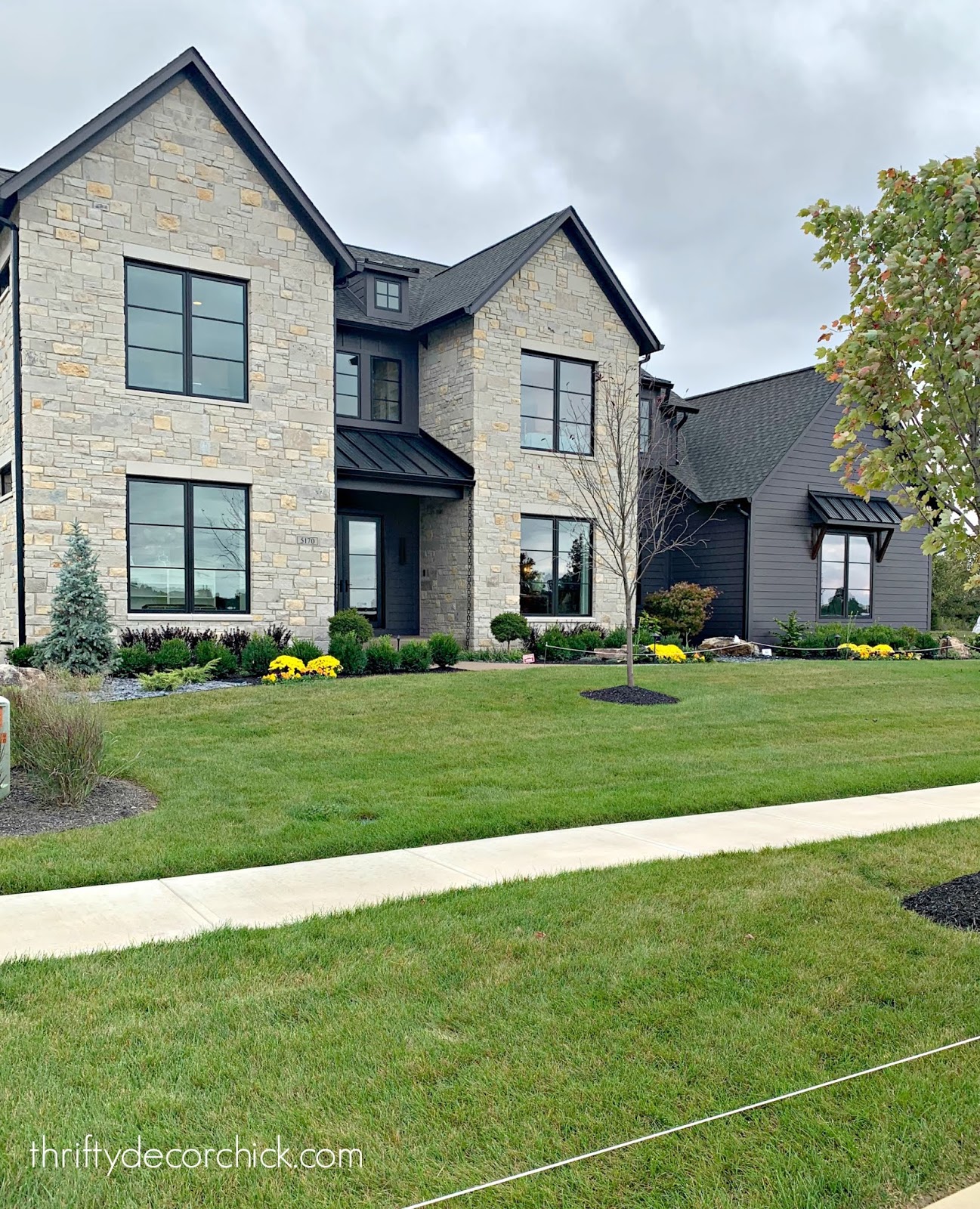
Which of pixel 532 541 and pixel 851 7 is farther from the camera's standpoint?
pixel 532 541

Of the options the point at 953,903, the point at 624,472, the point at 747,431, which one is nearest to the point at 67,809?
the point at 953,903

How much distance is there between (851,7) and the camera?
42.2 feet

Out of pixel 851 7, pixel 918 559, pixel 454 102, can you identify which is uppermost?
pixel 454 102

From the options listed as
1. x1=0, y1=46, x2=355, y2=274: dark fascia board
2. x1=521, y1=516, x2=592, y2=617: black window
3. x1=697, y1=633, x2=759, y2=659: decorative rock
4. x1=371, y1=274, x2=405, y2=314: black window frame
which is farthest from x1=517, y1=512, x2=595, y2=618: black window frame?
x1=0, y1=46, x2=355, y2=274: dark fascia board

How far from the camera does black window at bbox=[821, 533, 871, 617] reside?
2398 cm

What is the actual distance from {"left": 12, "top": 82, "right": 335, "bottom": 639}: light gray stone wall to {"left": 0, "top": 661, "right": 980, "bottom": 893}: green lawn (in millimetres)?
4221

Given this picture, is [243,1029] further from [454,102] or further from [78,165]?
[454,102]

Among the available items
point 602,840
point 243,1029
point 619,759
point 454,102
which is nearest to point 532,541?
point 454,102

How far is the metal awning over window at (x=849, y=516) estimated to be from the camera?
23.1m

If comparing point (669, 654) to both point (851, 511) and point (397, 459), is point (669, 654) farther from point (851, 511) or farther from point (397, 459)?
point (851, 511)

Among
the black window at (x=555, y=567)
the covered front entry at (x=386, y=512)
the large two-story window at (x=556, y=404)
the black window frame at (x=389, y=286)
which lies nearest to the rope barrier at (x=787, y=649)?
the black window at (x=555, y=567)

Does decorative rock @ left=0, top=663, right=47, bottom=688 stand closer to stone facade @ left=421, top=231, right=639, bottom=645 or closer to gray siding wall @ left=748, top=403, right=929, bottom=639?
stone facade @ left=421, top=231, right=639, bottom=645

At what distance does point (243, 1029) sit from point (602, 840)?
3.49 meters

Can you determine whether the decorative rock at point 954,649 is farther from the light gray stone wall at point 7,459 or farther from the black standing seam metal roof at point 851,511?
the light gray stone wall at point 7,459
